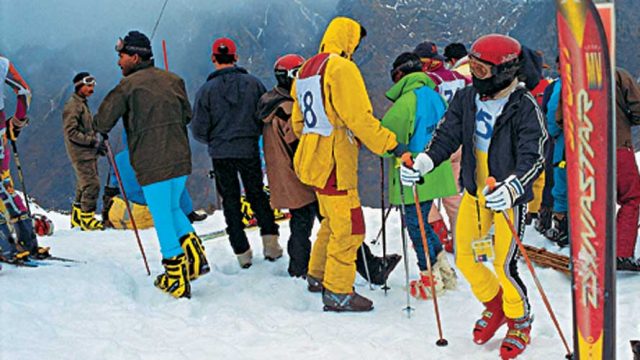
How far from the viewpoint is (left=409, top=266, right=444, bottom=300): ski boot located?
179 inches

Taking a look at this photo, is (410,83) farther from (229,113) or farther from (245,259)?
(245,259)

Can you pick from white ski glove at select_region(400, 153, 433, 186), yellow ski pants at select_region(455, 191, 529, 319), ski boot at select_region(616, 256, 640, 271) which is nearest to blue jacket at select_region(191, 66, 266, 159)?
white ski glove at select_region(400, 153, 433, 186)

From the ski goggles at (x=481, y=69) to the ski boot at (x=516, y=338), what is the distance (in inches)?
53.4

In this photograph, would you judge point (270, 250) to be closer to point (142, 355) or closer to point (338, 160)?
point (338, 160)

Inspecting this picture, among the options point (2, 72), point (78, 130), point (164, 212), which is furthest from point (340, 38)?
point (78, 130)

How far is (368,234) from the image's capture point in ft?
22.8

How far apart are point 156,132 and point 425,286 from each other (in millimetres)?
2345

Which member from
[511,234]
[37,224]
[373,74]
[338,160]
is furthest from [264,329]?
[373,74]

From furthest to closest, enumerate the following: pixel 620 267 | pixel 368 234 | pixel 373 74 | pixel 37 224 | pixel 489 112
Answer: pixel 373 74, pixel 37 224, pixel 368 234, pixel 620 267, pixel 489 112

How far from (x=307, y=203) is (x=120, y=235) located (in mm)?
3424

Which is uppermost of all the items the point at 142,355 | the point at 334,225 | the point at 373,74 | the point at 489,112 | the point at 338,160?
the point at 489,112

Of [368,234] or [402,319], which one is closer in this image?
[402,319]

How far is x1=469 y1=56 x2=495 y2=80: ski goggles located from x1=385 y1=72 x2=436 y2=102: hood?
124cm

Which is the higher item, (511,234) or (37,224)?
(511,234)
